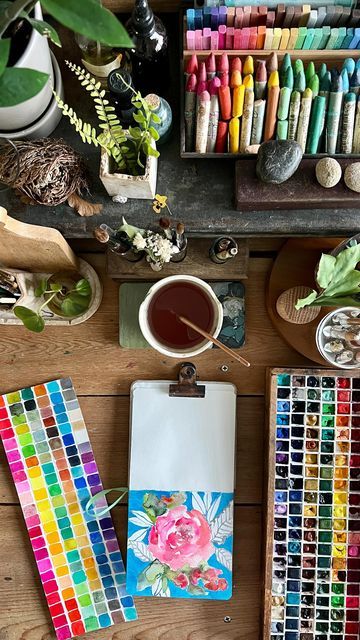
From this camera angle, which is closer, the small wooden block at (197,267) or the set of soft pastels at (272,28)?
the set of soft pastels at (272,28)

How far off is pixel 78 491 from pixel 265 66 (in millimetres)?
726

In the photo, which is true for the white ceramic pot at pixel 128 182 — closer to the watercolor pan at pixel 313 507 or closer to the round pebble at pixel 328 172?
the round pebble at pixel 328 172

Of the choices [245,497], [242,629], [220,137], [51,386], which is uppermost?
[220,137]

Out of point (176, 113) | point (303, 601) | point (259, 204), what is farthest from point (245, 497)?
point (176, 113)

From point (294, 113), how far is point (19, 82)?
0.41 m

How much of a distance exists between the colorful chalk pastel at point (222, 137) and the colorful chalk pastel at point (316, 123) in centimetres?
12

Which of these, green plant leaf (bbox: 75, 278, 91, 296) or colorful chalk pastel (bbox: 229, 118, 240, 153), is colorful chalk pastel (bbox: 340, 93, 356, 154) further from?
green plant leaf (bbox: 75, 278, 91, 296)

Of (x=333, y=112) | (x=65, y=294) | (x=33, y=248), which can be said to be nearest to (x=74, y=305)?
(x=65, y=294)

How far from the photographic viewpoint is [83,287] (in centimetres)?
104

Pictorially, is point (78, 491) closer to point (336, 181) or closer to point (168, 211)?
point (168, 211)

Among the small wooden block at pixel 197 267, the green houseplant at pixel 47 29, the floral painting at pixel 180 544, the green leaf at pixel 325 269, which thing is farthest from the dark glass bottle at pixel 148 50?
the floral painting at pixel 180 544

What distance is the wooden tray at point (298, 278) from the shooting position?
1.03 m

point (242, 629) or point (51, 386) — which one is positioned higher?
point (51, 386)

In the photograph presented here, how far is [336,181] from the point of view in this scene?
88 centimetres
